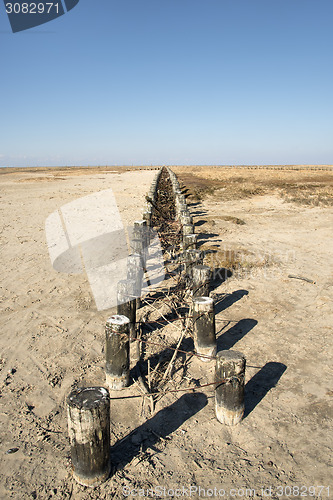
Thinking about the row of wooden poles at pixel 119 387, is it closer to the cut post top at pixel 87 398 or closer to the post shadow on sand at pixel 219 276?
the cut post top at pixel 87 398

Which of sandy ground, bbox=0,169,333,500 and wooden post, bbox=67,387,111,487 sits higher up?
wooden post, bbox=67,387,111,487

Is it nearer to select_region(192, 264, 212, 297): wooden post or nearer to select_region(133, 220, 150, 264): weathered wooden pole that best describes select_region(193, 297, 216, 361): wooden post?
select_region(192, 264, 212, 297): wooden post

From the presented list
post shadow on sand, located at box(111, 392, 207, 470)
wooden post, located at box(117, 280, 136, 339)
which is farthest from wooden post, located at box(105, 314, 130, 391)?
wooden post, located at box(117, 280, 136, 339)

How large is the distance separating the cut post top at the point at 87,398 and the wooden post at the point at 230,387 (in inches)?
51.9

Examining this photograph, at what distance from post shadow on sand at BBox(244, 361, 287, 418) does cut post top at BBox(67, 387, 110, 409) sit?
6.00 ft

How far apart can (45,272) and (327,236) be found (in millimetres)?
9698

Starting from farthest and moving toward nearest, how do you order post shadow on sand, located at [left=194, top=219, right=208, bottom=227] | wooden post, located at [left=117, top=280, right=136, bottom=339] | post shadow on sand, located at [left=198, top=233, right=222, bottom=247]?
post shadow on sand, located at [left=194, top=219, right=208, bottom=227]
post shadow on sand, located at [left=198, top=233, right=222, bottom=247]
wooden post, located at [left=117, top=280, right=136, bottom=339]

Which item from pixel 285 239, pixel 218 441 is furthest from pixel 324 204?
pixel 218 441

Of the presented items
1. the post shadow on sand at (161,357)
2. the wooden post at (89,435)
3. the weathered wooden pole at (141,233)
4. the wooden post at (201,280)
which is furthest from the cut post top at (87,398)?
the weathered wooden pole at (141,233)

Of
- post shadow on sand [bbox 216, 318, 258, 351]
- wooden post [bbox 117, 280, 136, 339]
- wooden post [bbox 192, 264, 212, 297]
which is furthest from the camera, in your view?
wooden post [bbox 192, 264, 212, 297]

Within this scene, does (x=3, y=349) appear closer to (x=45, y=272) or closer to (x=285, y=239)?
(x=45, y=272)

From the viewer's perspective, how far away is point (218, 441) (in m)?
3.57

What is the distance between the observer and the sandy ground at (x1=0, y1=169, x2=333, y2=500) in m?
3.13

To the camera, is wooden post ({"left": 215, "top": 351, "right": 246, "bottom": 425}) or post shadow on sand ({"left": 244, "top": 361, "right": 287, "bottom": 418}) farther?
post shadow on sand ({"left": 244, "top": 361, "right": 287, "bottom": 418})
